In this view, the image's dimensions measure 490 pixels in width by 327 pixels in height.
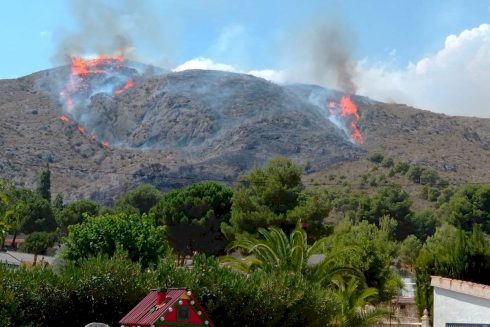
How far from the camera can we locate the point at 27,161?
159 m

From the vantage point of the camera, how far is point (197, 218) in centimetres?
6788

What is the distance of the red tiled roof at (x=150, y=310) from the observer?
71.3ft

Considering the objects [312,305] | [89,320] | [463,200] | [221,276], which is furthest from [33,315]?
[463,200]

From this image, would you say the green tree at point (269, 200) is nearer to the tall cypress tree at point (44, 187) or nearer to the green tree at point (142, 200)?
the green tree at point (142, 200)

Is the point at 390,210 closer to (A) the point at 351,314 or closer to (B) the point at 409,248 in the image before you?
(B) the point at 409,248

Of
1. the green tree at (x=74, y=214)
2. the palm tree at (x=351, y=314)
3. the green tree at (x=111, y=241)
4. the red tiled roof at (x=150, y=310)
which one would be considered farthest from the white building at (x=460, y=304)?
the green tree at (x=74, y=214)

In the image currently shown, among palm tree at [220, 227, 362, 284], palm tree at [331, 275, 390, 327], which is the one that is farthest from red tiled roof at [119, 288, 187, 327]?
palm tree at [331, 275, 390, 327]

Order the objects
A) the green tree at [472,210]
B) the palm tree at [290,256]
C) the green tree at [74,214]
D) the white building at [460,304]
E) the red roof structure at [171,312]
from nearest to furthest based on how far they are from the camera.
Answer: the red roof structure at [171,312], the white building at [460,304], the palm tree at [290,256], the green tree at [472,210], the green tree at [74,214]

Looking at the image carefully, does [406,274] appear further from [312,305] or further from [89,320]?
[89,320]

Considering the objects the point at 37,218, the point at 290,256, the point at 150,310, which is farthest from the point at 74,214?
the point at 150,310

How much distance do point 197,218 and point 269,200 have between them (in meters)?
12.1

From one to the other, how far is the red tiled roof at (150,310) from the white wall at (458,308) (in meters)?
11.8

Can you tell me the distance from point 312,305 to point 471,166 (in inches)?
5429

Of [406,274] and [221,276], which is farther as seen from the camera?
[406,274]
